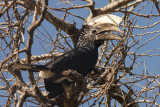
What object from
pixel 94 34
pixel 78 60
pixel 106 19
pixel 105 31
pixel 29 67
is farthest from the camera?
pixel 94 34

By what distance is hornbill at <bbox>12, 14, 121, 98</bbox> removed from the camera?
4531 mm

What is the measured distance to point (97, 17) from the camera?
213 inches

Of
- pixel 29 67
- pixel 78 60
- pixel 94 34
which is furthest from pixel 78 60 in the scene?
pixel 29 67

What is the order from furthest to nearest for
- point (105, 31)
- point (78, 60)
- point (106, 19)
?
1. point (105, 31)
2. point (106, 19)
3. point (78, 60)

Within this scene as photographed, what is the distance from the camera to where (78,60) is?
193 inches

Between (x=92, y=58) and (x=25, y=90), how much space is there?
5.19 feet

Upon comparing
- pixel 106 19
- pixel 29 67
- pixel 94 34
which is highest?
pixel 106 19

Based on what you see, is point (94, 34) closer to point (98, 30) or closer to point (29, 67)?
point (98, 30)

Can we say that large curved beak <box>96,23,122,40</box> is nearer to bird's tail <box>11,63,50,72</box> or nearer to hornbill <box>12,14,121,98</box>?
hornbill <box>12,14,121,98</box>

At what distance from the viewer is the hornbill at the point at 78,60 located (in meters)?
4.53

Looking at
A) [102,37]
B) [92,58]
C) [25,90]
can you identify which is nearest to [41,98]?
[25,90]

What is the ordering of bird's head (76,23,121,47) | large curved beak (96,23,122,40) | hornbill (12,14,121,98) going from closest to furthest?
hornbill (12,14,121,98) < large curved beak (96,23,122,40) < bird's head (76,23,121,47)

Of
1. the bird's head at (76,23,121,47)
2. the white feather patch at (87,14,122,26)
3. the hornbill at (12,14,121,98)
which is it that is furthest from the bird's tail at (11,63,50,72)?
the white feather patch at (87,14,122,26)

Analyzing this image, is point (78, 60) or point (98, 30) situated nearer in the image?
point (78, 60)
